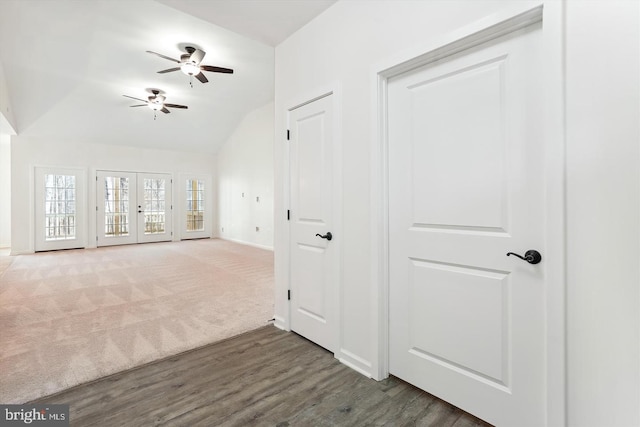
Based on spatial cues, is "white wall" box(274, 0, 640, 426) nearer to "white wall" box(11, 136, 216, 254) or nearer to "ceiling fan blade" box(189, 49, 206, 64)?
"ceiling fan blade" box(189, 49, 206, 64)

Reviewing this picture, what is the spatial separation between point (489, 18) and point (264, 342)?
8.36 ft

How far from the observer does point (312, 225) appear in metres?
2.43

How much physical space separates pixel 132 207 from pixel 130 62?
455 centimetres

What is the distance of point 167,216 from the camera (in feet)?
29.1

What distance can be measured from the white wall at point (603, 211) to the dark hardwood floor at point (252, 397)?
25.6 inches

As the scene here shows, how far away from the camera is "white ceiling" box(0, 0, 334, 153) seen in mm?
2527

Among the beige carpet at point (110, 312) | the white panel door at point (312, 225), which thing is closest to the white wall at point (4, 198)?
the beige carpet at point (110, 312)

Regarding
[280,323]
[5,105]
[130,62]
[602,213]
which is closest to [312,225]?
[280,323]

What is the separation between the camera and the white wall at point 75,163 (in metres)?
6.75

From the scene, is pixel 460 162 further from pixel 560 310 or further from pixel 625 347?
pixel 625 347

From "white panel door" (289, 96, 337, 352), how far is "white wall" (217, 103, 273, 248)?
4.74 meters

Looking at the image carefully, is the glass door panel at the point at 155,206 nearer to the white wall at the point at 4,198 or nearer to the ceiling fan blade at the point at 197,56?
the white wall at the point at 4,198

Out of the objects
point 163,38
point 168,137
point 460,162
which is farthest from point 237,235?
point 460,162

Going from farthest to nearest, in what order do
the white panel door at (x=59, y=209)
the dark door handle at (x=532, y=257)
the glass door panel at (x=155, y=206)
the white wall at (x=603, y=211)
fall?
the glass door panel at (x=155, y=206) → the white panel door at (x=59, y=209) → the dark door handle at (x=532, y=257) → the white wall at (x=603, y=211)
